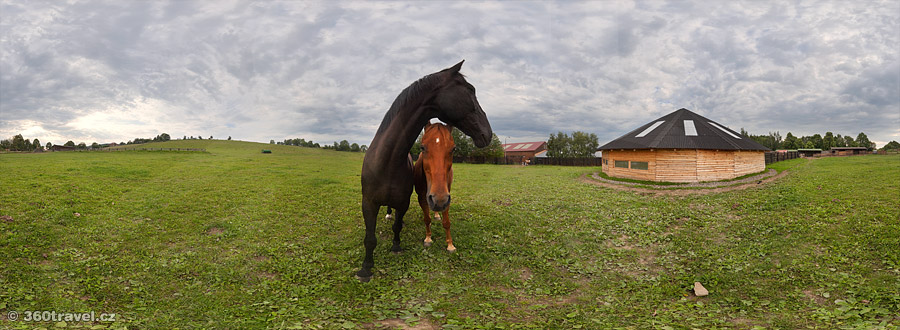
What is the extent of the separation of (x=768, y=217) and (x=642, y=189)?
7.93 meters

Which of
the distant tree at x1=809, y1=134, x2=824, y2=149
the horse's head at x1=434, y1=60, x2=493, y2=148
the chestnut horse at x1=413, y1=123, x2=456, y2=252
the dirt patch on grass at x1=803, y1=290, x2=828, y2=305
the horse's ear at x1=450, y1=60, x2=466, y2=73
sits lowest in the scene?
the dirt patch on grass at x1=803, y1=290, x2=828, y2=305

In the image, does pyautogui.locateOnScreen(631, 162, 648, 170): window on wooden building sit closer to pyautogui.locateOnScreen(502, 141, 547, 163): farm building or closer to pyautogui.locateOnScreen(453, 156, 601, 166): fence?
pyautogui.locateOnScreen(453, 156, 601, 166): fence

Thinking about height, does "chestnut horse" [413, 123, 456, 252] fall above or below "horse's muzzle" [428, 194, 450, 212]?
above

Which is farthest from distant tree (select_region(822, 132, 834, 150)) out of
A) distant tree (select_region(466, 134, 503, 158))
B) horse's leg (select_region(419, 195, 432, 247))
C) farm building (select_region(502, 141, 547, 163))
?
horse's leg (select_region(419, 195, 432, 247))

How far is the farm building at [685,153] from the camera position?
18938 mm

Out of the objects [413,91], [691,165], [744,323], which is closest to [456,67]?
[413,91]

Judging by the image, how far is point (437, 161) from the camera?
4.81m

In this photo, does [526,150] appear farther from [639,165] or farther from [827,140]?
[827,140]

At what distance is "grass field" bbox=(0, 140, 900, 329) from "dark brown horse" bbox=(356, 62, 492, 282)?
1.38 meters

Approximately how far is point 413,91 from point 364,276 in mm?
3222

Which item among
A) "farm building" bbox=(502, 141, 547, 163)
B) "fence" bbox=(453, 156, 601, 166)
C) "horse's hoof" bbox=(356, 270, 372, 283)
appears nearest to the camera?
"horse's hoof" bbox=(356, 270, 372, 283)

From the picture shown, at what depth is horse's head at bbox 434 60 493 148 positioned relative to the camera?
4.51 metres

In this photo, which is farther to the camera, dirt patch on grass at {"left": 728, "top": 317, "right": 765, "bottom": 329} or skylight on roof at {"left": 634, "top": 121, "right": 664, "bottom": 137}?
skylight on roof at {"left": 634, "top": 121, "right": 664, "bottom": 137}

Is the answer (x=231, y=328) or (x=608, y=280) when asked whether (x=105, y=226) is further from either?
(x=608, y=280)
